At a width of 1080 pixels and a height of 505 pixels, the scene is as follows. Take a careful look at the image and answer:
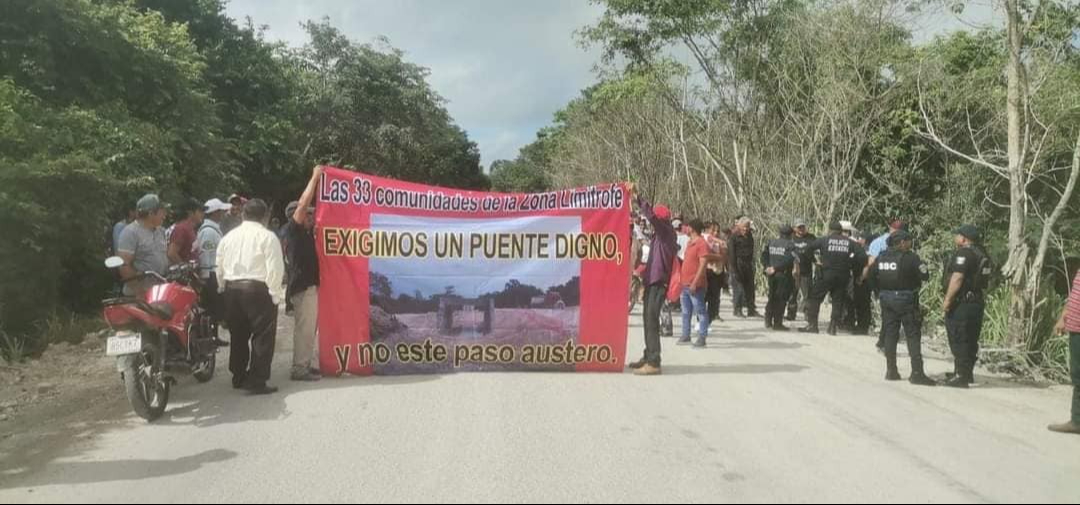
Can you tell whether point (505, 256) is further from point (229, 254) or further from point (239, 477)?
point (239, 477)

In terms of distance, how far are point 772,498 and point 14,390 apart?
26.1 ft

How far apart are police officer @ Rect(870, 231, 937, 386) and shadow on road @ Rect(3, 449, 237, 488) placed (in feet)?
21.6

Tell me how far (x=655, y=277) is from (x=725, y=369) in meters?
1.30

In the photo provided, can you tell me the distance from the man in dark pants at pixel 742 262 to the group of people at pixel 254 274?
8.34m

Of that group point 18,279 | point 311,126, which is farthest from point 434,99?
point 18,279

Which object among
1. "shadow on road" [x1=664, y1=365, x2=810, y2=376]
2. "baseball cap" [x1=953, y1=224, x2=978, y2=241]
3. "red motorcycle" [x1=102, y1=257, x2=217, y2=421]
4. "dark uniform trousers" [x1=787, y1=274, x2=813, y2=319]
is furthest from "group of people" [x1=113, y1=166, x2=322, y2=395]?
"dark uniform trousers" [x1=787, y1=274, x2=813, y2=319]

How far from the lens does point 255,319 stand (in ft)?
26.5

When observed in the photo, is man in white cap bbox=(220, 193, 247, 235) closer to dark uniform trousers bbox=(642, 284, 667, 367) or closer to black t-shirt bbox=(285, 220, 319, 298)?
black t-shirt bbox=(285, 220, 319, 298)

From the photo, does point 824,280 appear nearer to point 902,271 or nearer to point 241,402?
point 902,271

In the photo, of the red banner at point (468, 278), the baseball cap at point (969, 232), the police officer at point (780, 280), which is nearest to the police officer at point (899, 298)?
the baseball cap at point (969, 232)

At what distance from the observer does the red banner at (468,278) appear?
898 centimetres

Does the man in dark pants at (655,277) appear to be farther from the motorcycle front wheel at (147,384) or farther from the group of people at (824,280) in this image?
the motorcycle front wheel at (147,384)

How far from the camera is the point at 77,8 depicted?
16266mm

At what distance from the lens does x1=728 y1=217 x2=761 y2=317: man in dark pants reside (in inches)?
597
